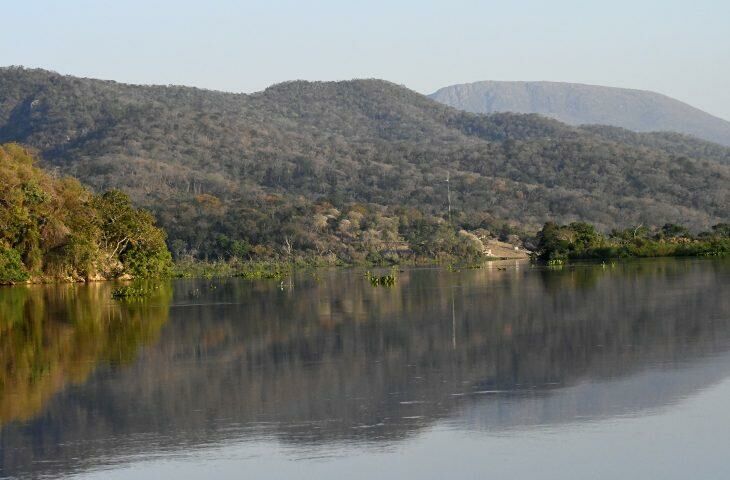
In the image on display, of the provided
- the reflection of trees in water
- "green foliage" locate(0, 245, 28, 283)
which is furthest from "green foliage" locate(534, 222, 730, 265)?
the reflection of trees in water

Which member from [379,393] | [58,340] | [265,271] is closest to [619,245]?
[265,271]

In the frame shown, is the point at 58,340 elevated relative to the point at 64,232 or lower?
lower

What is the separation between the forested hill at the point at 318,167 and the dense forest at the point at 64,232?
24.9 m

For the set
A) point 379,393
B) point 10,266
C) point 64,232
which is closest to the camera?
point 379,393

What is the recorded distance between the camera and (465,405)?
1306 centimetres

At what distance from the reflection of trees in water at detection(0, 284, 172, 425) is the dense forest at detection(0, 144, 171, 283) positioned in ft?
35.7

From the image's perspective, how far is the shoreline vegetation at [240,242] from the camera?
48812mm

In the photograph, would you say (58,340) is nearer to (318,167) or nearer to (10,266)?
(10,266)

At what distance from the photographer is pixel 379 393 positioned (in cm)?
1411

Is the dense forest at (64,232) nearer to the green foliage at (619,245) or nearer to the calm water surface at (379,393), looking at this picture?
the green foliage at (619,245)

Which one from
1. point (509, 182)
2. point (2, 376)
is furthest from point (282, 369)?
point (509, 182)

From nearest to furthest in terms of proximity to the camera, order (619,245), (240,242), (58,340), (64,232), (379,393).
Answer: (379,393)
(58,340)
(64,232)
(619,245)
(240,242)

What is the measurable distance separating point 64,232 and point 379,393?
122 feet

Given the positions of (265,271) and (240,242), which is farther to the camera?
(240,242)
